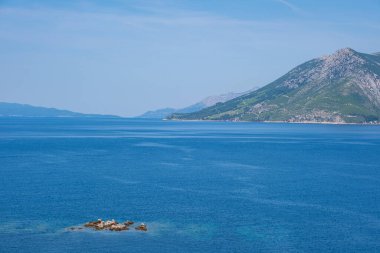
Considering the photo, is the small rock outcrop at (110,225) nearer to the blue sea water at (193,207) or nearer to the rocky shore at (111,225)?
the rocky shore at (111,225)

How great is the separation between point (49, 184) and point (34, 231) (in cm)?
4868

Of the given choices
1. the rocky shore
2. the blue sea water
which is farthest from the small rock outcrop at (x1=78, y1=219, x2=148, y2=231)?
the blue sea water

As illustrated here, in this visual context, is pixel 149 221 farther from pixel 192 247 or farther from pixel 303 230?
pixel 303 230

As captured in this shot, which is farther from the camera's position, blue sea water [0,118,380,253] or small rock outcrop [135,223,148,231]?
small rock outcrop [135,223,148,231]

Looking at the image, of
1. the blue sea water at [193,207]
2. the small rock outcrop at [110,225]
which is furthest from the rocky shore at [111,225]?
the blue sea water at [193,207]

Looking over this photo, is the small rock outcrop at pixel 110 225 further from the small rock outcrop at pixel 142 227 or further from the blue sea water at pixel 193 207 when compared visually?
the blue sea water at pixel 193 207

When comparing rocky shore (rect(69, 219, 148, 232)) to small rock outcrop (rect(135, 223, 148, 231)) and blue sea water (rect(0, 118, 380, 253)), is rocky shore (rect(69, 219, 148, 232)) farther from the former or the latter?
blue sea water (rect(0, 118, 380, 253))

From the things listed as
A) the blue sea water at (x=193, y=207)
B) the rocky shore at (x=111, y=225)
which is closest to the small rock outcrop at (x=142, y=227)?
the rocky shore at (x=111, y=225)

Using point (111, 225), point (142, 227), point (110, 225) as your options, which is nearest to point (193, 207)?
point (142, 227)

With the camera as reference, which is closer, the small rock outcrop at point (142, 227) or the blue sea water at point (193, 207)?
the blue sea water at point (193, 207)

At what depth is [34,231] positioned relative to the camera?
299ft

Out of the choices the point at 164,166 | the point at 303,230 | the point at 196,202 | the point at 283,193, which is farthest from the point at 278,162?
the point at 303,230

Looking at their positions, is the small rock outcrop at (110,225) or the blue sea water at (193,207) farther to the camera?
the small rock outcrop at (110,225)

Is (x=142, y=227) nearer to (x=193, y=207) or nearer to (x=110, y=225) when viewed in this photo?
(x=110, y=225)
